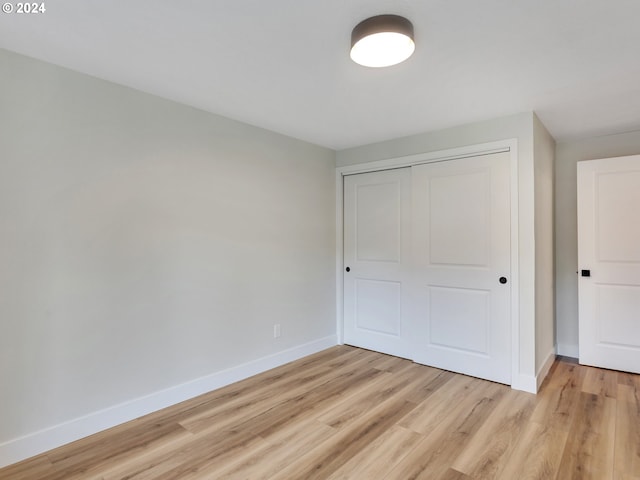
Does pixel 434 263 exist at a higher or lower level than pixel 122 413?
higher

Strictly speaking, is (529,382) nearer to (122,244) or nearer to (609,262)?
(609,262)

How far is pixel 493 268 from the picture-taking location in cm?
301

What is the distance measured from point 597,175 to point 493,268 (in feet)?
4.83

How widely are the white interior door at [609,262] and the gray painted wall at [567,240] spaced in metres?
0.22

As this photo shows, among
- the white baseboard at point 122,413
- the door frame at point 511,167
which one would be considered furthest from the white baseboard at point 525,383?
the white baseboard at point 122,413

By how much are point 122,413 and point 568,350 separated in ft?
13.6

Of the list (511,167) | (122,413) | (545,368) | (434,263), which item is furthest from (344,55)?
(545,368)

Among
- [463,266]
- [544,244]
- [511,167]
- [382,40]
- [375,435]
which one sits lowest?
[375,435]

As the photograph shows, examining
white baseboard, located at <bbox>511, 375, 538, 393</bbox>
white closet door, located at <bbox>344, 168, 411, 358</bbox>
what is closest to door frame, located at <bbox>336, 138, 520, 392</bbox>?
white baseboard, located at <bbox>511, 375, 538, 393</bbox>

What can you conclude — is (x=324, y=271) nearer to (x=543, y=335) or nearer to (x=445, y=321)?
(x=445, y=321)

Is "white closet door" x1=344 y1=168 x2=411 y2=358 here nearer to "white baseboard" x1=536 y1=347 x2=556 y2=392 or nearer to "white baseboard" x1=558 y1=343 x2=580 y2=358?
"white baseboard" x1=536 y1=347 x2=556 y2=392

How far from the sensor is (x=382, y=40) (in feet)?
5.64

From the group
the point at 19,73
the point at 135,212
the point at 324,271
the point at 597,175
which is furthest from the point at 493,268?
the point at 19,73

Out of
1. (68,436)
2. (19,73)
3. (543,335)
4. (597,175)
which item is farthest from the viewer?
(597,175)
